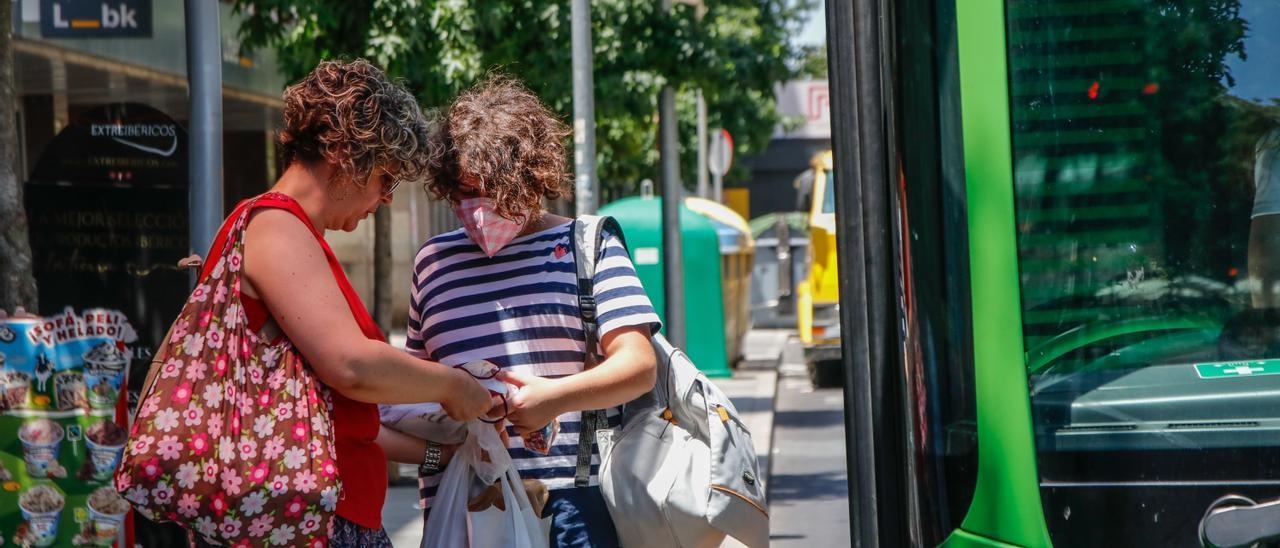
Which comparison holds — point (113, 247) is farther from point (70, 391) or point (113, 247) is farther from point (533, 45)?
point (533, 45)

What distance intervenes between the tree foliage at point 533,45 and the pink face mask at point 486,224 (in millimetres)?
4243

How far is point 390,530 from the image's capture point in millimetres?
7422

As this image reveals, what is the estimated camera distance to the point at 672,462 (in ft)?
8.83

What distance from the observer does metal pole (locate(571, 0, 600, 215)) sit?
8242mm

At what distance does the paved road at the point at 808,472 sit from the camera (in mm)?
7719

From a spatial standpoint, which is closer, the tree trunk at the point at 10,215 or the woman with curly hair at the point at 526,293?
the woman with curly hair at the point at 526,293

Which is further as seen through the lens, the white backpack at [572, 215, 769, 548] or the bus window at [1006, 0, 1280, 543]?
the white backpack at [572, 215, 769, 548]

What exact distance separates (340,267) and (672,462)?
71 centimetres

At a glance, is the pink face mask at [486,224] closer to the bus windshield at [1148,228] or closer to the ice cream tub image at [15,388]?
the bus windshield at [1148,228]

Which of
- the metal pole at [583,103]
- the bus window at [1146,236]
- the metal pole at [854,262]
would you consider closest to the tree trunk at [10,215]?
the metal pole at [854,262]

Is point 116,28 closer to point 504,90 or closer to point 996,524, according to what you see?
point 504,90

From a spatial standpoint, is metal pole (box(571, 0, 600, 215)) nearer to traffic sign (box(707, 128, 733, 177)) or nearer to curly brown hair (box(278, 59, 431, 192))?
curly brown hair (box(278, 59, 431, 192))

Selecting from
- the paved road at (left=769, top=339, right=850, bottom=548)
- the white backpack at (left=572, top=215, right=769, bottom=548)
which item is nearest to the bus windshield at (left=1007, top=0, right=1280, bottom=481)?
the white backpack at (left=572, top=215, right=769, bottom=548)

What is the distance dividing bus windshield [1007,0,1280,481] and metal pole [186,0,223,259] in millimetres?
2659
